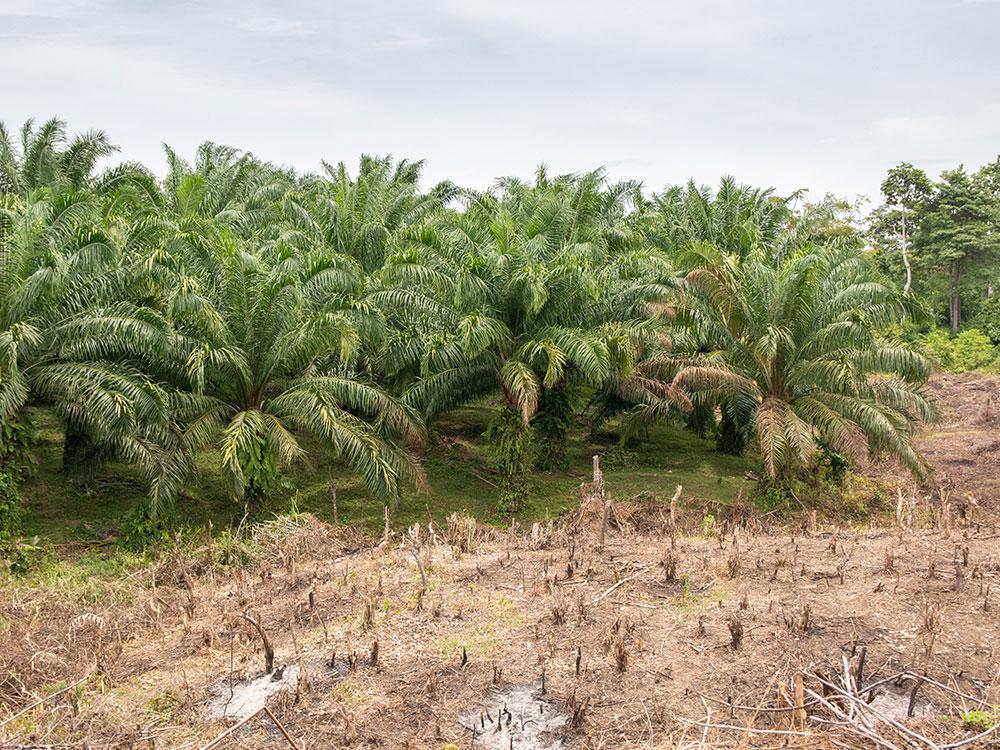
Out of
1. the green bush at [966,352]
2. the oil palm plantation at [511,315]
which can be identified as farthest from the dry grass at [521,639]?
the green bush at [966,352]

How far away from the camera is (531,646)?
24.9 ft

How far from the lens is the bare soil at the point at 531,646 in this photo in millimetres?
6297

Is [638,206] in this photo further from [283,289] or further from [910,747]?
[910,747]

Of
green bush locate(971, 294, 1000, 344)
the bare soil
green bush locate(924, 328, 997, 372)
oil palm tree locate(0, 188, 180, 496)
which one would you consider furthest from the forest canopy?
green bush locate(971, 294, 1000, 344)

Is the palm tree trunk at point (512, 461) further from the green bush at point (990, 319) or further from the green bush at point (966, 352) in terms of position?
the green bush at point (990, 319)

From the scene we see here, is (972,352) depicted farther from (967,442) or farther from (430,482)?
(430,482)

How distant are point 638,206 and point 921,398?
16117 mm

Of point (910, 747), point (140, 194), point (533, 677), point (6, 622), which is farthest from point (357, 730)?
point (140, 194)

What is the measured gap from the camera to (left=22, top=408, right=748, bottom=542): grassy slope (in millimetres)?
14930

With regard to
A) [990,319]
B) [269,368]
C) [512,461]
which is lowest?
[512,461]

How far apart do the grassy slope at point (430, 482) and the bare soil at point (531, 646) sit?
423 centimetres

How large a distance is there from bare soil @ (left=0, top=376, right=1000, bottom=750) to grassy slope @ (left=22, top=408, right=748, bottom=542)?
4229mm

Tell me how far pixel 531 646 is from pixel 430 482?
397 inches

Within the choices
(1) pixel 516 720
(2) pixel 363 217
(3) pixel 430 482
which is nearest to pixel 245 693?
(1) pixel 516 720
